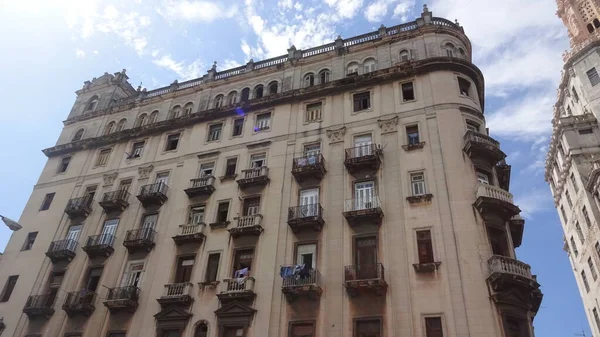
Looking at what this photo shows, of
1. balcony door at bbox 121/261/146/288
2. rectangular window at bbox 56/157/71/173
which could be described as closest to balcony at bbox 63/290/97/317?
balcony door at bbox 121/261/146/288

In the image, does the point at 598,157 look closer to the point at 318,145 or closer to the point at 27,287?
the point at 318,145

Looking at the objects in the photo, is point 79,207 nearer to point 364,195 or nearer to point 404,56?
point 364,195

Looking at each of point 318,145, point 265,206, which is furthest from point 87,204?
point 318,145

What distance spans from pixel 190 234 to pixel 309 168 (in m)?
8.67

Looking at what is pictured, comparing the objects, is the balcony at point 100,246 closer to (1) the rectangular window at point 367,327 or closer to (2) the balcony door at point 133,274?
(2) the balcony door at point 133,274

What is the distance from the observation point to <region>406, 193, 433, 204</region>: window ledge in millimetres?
24500

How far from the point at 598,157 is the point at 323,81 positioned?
1504 inches

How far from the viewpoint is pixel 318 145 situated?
30094mm

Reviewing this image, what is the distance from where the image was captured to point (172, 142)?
36031 millimetres

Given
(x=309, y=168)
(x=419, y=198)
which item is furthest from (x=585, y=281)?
(x=309, y=168)

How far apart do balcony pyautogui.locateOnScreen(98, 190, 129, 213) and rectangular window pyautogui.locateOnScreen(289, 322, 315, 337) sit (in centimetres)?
1651

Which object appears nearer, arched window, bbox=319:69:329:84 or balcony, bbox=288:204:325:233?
balcony, bbox=288:204:325:233

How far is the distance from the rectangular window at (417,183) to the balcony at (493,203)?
3034 mm

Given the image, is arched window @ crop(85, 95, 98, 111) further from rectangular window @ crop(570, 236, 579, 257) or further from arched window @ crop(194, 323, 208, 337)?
rectangular window @ crop(570, 236, 579, 257)
